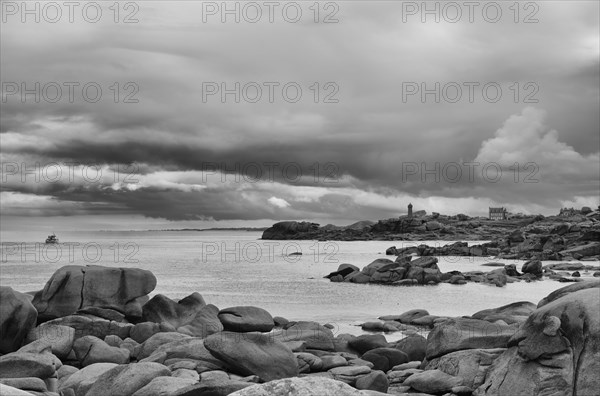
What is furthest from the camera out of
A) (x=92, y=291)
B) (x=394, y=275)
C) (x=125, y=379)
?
(x=394, y=275)

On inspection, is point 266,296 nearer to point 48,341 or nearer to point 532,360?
point 48,341

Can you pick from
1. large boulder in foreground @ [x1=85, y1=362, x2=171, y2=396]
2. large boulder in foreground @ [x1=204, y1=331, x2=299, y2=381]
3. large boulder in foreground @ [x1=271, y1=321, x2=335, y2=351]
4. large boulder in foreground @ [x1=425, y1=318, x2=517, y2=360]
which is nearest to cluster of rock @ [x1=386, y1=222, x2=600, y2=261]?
large boulder in foreground @ [x1=271, y1=321, x2=335, y2=351]

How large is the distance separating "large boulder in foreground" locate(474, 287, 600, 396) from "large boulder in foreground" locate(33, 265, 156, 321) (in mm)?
16631

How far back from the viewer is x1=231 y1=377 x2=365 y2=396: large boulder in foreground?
5234 mm

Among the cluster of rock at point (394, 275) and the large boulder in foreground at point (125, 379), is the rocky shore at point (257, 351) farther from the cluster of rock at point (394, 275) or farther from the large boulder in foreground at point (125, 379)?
the cluster of rock at point (394, 275)

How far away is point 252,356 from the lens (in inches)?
617

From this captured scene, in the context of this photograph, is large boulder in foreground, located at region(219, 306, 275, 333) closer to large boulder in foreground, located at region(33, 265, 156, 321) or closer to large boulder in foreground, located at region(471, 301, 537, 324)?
large boulder in foreground, located at region(33, 265, 156, 321)

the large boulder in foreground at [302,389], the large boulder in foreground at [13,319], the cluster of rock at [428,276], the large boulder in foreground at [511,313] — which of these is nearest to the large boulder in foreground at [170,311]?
the large boulder in foreground at [13,319]

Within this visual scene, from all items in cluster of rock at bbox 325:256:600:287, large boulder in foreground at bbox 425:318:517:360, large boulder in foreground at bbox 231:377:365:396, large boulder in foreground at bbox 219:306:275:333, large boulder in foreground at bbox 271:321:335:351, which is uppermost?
large boulder in foreground at bbox 231:377:365:396

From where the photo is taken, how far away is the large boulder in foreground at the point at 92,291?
81.8 ft

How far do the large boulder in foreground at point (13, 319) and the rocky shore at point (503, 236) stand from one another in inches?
2773

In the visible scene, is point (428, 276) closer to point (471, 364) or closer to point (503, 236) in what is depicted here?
point (471, 364)

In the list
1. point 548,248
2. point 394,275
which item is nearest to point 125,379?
point 394,275

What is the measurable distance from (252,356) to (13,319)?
8.97m
